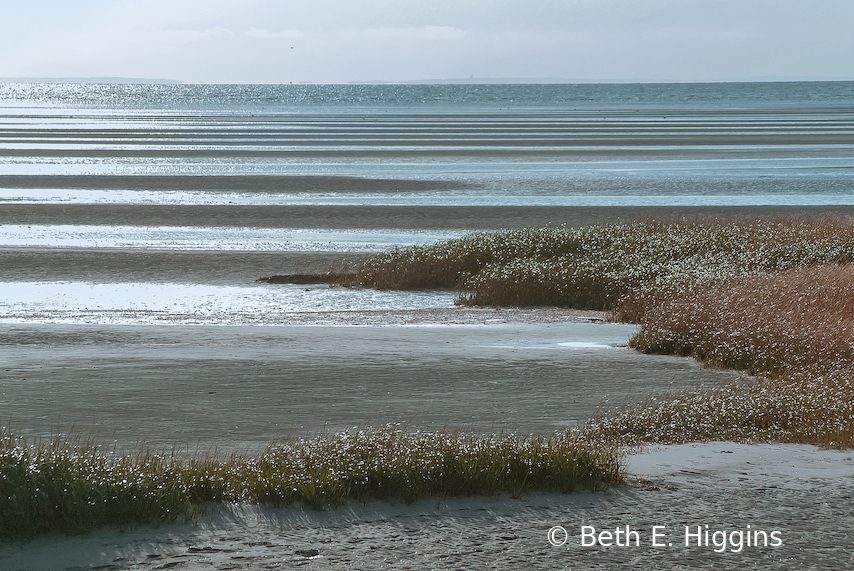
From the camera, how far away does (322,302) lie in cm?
1867

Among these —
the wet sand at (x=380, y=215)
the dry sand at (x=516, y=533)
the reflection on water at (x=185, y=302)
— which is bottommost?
the reflection on water at (x=185, y=302)

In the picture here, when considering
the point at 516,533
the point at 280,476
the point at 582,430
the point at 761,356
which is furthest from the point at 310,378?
the point at 516,533

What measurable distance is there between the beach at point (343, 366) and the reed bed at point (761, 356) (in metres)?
0.37

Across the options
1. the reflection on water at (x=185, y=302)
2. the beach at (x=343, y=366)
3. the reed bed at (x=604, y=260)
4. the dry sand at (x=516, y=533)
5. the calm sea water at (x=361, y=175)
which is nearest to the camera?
Answer: the dry sand at (x=516, y=533)

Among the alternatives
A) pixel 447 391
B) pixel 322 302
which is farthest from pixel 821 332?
pixel 322 302

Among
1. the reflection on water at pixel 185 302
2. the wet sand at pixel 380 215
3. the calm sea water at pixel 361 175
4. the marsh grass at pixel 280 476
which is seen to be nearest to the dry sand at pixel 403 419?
the marsh grass at pixel 280 476

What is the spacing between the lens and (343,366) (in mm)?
12484

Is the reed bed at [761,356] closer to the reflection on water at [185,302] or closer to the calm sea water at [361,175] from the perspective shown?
the reflection on water at [185,302]

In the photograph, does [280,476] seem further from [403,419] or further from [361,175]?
[361,175]

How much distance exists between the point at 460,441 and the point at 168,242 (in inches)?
776

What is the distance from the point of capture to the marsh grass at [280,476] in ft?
21.9

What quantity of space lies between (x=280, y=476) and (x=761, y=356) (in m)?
6.96

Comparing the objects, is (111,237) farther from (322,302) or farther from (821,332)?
(821,332)

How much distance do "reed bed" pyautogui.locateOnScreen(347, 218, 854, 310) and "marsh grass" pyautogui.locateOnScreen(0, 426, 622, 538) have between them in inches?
353
